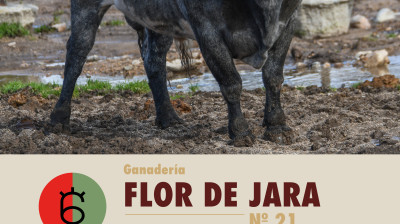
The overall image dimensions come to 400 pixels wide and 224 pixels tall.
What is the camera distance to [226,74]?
5.68 m

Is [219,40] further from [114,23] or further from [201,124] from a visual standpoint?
[114,23]

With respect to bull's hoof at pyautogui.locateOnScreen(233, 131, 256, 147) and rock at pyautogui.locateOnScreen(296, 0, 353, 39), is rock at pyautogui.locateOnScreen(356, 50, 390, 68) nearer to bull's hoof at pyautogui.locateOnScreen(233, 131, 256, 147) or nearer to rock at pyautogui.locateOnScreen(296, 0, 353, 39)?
rock at pyautogui.locateOnScreen(296, 0, 353, 39)

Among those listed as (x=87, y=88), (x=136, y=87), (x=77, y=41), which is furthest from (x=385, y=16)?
(x=77, y=41)

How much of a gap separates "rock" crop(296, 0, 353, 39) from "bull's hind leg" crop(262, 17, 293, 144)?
8.20 m

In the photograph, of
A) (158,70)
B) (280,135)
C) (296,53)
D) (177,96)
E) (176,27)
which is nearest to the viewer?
(280,135)

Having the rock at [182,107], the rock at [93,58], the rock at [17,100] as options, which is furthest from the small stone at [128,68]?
the rock at [182,107]

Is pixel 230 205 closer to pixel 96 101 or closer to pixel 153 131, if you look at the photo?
pixel 153 131

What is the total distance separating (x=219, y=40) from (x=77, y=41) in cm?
193

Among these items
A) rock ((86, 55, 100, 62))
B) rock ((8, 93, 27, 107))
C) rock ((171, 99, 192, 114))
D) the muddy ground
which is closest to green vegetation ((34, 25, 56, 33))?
rock ((86, 55, 100, 62))

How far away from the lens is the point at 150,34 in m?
7.08

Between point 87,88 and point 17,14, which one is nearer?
point 87,88

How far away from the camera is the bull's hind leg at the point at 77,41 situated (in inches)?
267

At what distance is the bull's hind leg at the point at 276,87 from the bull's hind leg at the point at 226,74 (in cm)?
26

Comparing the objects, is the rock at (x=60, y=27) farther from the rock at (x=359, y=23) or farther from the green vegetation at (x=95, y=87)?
the green vegetation at (x=95, y=87)
